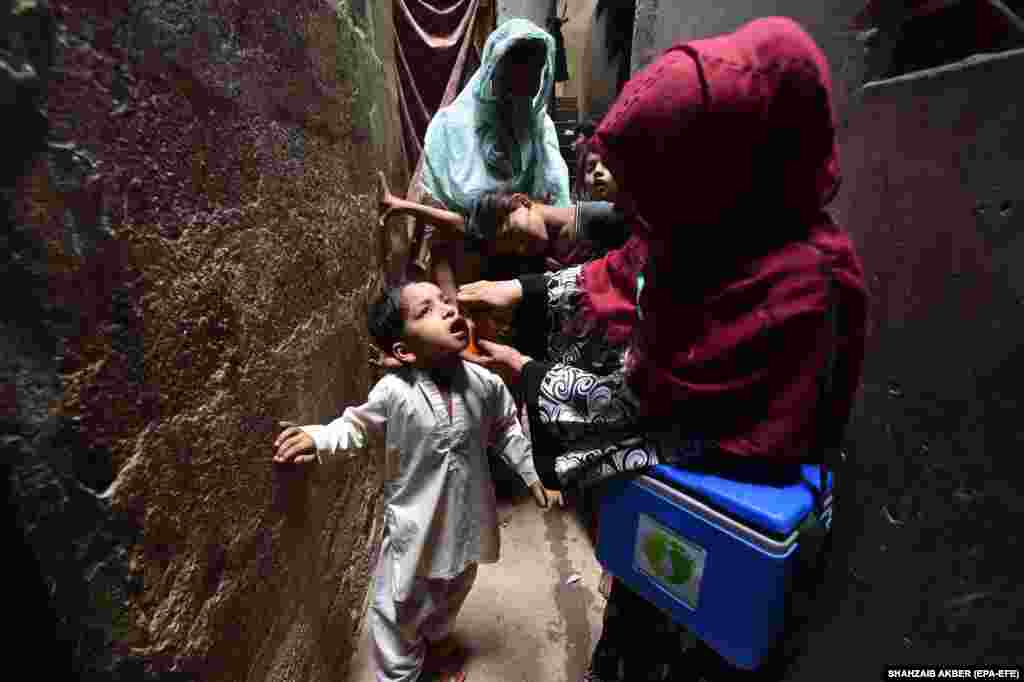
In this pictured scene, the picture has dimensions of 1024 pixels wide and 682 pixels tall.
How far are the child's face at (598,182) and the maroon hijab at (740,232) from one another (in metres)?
0.82

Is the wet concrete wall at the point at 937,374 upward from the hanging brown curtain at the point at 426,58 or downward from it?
downward

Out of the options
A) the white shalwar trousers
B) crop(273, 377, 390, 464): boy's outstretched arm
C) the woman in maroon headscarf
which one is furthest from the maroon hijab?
the white shalwar trousers

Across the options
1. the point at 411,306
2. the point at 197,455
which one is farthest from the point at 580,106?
the point at 197,455

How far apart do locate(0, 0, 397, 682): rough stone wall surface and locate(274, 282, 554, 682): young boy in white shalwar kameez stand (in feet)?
0.59

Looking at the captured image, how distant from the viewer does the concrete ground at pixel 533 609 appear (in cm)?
165

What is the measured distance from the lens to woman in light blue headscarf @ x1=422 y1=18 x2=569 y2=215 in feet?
6.22

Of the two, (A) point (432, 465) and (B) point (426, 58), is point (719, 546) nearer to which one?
(A) point (432, 465)

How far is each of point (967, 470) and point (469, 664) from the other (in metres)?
1.63

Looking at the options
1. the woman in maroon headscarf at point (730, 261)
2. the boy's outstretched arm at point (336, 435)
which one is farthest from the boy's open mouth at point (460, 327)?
the woman in maroon headscarf at point (730, 261)

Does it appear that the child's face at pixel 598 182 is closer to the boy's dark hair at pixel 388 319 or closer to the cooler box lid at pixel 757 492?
the boy's dark hair at pixel 388 319

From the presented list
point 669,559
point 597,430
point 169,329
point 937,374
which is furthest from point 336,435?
point 937,374

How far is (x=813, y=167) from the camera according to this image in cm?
70

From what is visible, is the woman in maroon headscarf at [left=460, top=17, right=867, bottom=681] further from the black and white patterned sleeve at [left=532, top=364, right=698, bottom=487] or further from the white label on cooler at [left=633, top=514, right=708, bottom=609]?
the white label on cooler at [left=633, top=514, right=708, bottom=609]

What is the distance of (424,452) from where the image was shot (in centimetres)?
127
